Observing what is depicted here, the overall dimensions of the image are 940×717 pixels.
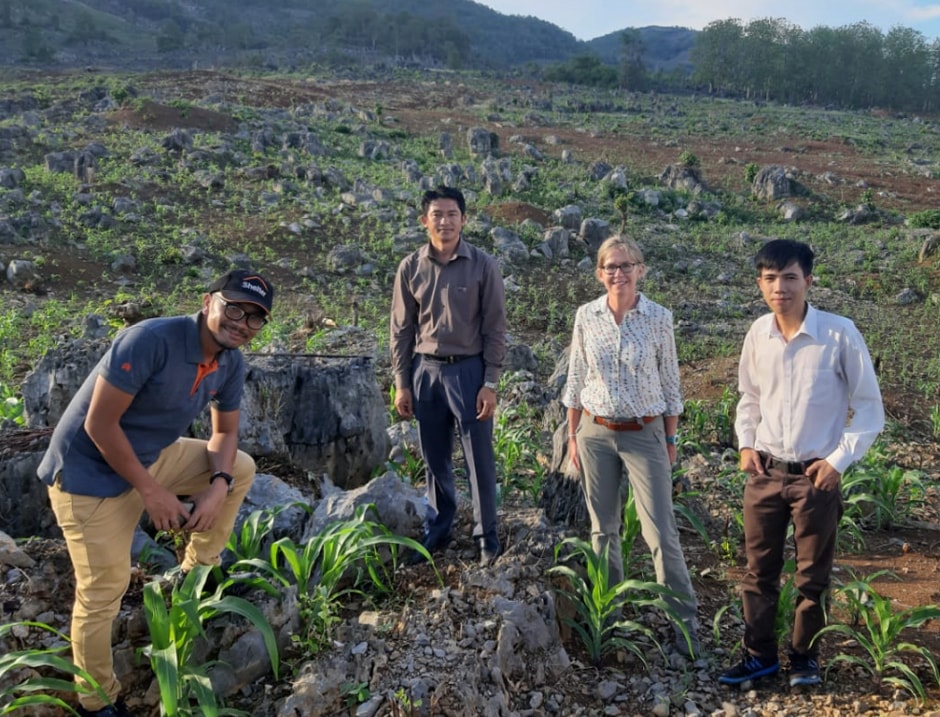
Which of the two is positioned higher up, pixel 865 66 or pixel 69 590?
pixel 865 66

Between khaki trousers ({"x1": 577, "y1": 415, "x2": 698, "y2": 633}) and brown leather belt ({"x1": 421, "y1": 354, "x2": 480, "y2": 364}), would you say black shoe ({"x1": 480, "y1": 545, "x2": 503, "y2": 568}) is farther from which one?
brown leather belt ({"x1": 421, "y1": 354, "x2": 480, "y2": 364})

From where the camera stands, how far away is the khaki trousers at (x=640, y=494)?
304cm

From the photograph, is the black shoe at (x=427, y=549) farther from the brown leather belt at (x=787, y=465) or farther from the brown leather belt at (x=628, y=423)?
the brown leather belt at (x=787, y=465)

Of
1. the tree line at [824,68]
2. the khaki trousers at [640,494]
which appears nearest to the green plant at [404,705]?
the khaki trousers at [640,494]

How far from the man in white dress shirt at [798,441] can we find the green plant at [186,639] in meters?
1.83

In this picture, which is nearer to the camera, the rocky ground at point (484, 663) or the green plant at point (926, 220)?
the rocky ground at point (484, 663)

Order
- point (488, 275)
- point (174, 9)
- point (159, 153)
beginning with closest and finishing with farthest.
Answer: point (488, 275)
point (159, 153)
point (174, 9)

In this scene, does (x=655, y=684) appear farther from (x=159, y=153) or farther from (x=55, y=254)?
(x=159, y=153)

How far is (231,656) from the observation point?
8.80 feet

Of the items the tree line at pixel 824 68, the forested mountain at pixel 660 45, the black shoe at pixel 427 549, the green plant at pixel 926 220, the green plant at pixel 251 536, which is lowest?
the black shoe at pixel 427 549

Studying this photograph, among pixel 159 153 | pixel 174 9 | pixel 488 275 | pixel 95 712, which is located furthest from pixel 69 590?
pixel 174 9

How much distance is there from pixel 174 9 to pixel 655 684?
335 ft

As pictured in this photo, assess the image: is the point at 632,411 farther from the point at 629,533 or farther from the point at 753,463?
the point at 629,533

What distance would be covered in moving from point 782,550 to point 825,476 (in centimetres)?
38
